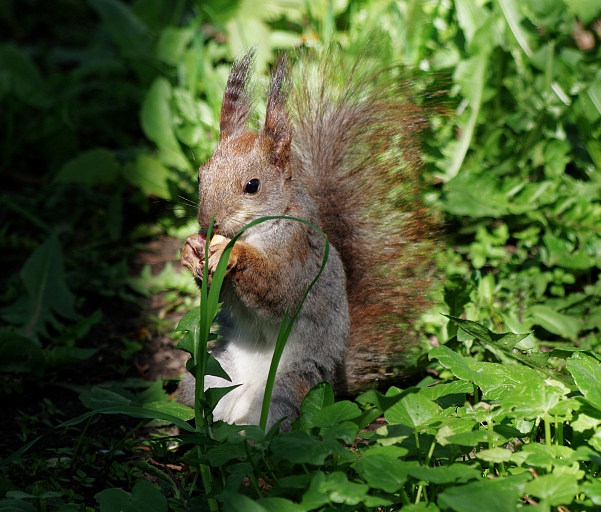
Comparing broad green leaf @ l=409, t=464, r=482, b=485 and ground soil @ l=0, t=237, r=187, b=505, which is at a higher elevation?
broad green leaf @ l=409, t=464, r=482, b=485

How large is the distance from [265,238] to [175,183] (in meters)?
1.08

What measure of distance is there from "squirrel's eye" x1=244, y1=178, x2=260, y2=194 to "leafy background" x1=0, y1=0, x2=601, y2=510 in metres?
0.25

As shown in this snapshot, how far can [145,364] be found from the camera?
221 cm

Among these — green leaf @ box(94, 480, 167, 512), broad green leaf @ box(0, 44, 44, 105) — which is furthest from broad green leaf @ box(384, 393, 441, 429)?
broad green leaf @ box(0, 44, 44, 105)

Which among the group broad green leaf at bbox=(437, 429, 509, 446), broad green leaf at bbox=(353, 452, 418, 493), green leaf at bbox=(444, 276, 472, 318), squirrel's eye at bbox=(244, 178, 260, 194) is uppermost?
squirrel's eye at bbox=(244, 178, 260, 194)

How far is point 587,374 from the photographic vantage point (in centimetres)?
138

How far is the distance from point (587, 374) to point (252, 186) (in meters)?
0.83

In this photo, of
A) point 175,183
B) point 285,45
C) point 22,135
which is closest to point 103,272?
point 175,183

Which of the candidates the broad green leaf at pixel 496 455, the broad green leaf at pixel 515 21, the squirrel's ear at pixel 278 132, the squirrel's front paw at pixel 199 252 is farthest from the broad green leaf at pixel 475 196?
the broad green leaf at pixel 496 455

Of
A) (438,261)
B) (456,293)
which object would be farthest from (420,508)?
(438,261)

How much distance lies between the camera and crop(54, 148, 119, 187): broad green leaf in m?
2.74

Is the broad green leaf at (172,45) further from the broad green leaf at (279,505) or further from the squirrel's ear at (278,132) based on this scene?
the broad green leaf at (279,505)

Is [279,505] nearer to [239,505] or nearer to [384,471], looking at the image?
[239,505]

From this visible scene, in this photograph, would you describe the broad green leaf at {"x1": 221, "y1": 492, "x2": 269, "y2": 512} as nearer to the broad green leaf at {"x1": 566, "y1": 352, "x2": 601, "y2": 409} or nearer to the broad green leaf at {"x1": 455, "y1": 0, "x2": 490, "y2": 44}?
the broad green leaf at {"x1": 566, "y1": 352, "x2": 601, "y2": 409}
